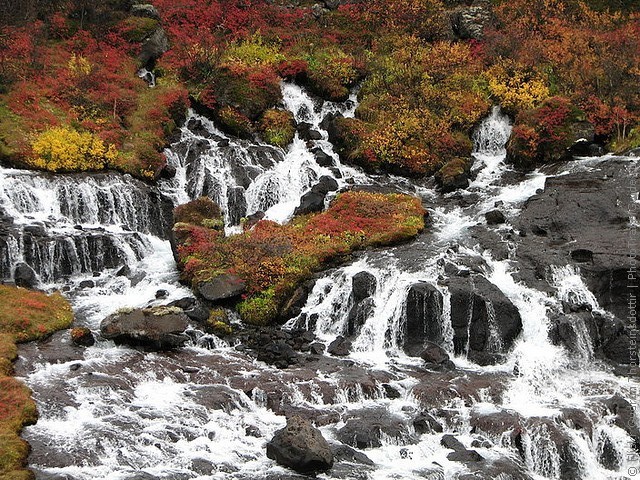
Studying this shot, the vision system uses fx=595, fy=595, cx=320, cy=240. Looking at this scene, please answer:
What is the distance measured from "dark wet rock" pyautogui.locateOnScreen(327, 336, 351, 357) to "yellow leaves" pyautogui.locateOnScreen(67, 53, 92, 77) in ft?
79.9

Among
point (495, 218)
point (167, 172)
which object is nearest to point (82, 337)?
point (167, 172)

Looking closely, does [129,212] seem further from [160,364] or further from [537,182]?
[537,182]

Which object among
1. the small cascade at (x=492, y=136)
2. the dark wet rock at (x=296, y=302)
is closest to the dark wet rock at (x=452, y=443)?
the dark wet rock at (x=296, y=302)

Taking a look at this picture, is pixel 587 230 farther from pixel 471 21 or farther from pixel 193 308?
pixel 471 21

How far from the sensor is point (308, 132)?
3741 cm

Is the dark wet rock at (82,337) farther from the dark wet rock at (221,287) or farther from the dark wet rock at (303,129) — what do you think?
the dark wet rock at (303,129)

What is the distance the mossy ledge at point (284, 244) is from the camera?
24.8 metres

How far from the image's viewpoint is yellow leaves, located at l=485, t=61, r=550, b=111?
38562mm

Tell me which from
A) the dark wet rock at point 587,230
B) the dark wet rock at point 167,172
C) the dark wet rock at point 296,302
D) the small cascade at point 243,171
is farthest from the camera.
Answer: the dark wet rock at point 167,172

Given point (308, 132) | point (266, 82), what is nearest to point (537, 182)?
point (308, 132)

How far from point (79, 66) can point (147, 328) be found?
2308cm

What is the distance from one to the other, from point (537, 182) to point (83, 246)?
23.7 m

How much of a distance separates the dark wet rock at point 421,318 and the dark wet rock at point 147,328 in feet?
27.7

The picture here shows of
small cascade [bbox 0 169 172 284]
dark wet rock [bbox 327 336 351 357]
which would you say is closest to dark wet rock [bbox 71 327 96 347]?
small cascade [bbox 0 169 172 284]
